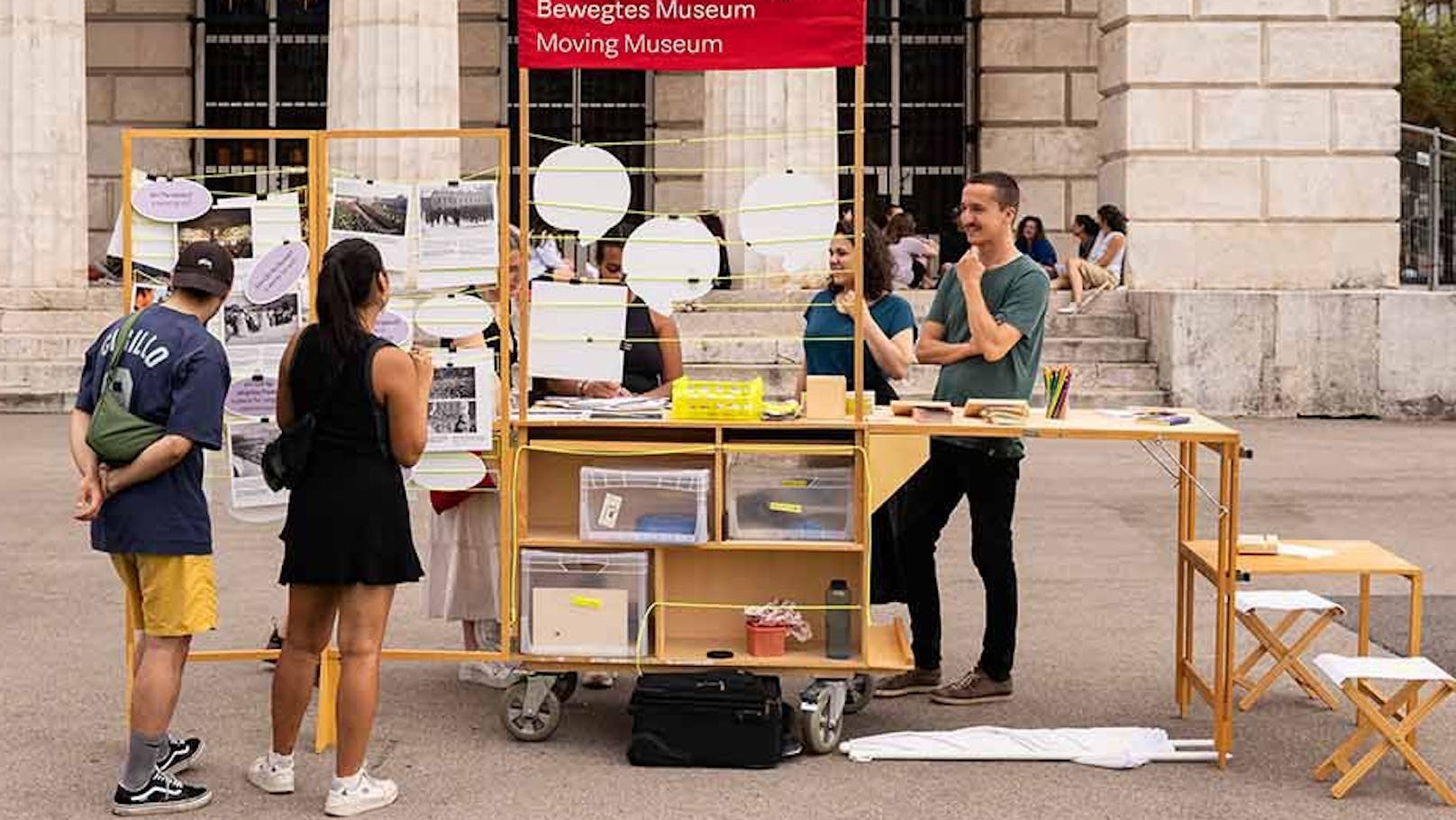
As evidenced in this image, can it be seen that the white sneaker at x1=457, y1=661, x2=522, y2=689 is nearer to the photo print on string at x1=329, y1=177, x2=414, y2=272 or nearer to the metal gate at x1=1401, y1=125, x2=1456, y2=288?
the photo print on string at x1=329, y1=177, x2=414, y2=272

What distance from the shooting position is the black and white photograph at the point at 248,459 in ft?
29.0

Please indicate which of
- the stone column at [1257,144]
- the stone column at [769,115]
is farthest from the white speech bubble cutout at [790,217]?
the stone column at [1257,144]

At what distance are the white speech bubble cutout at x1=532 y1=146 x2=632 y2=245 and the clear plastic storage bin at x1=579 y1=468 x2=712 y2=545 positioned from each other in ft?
3.12

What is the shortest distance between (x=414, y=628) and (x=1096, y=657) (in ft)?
10.9

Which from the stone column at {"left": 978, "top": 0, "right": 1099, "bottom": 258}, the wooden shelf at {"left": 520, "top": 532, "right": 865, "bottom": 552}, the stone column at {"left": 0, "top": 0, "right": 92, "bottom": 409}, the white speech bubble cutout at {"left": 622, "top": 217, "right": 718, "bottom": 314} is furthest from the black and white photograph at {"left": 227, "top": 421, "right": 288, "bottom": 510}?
the stone column at {"left": 978, "top": 0, "right": 1099, "bottom": 258}

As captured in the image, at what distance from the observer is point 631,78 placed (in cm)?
3145

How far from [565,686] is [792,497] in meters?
1.25

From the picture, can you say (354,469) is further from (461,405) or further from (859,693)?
(859,693)

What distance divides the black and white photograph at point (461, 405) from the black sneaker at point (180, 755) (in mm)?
1435

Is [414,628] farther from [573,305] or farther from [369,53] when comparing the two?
[369,53]

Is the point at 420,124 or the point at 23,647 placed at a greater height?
the point at 420,124

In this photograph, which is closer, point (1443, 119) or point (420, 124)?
point (420, 124)

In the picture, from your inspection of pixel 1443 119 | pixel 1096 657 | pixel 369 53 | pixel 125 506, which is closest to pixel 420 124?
pixel 369 53

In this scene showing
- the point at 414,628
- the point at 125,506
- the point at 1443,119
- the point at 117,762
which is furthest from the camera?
the point at 1443,119
